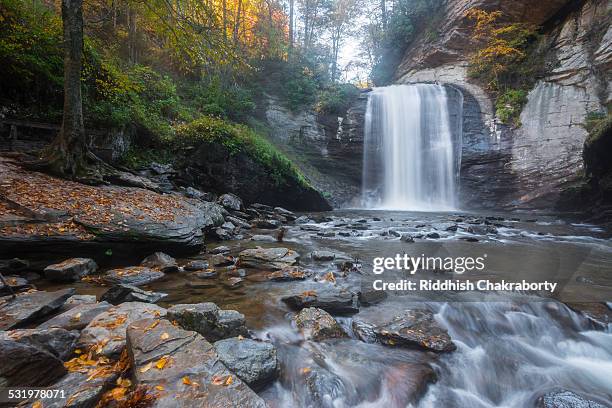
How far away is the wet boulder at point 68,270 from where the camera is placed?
4023 millimetres

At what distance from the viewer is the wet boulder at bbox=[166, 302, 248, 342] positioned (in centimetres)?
270

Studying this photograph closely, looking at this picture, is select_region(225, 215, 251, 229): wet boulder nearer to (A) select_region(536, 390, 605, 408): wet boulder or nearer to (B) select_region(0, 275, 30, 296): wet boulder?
(B) select_region(0, 275, 30, 296): wet boulder

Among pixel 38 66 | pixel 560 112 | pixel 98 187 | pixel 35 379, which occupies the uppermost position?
→ pixel 560 112

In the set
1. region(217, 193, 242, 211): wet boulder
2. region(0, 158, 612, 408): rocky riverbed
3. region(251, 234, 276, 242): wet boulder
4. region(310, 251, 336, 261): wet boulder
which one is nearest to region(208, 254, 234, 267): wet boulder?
region(0, 158, 612, 408): rocky riverbed

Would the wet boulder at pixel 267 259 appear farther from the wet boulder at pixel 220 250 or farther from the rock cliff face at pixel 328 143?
the rock cliff face at pixel 328 143

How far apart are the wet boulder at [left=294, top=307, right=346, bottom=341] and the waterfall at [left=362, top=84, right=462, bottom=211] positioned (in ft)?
48.6

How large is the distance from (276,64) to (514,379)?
2225 centimetres

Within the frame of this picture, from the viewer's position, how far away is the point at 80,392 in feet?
5.81

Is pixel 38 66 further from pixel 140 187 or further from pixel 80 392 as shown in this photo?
pixel 80 392

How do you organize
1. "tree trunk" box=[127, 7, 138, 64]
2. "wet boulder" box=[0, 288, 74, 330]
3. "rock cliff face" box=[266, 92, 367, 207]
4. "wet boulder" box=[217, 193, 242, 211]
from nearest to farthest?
"wet boulder" box=[0, 288, 74, 330] < "wet boulder" box=[217, 193, 242, 211] < "tree trunk" box=[127, 7, 138, 64] < "rock cliff face" box=[266, 92, 367, 207]

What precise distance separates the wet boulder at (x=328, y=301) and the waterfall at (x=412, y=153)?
1421 centimetres

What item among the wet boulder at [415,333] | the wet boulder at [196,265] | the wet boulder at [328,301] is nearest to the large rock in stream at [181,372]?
the wet boulder at [328,301]

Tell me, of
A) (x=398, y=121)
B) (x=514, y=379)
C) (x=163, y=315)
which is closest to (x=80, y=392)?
(x=163, y=315)

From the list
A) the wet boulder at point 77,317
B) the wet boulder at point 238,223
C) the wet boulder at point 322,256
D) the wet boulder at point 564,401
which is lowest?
the wet boulder at point 564,401
